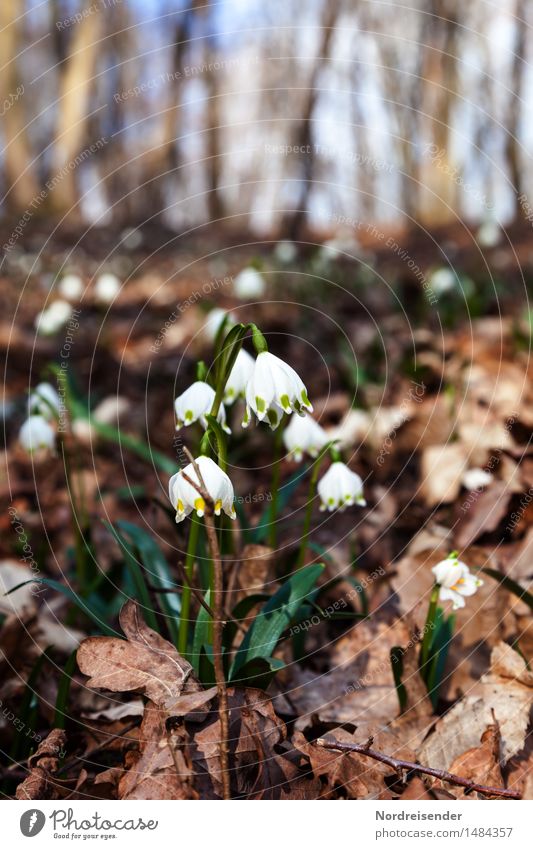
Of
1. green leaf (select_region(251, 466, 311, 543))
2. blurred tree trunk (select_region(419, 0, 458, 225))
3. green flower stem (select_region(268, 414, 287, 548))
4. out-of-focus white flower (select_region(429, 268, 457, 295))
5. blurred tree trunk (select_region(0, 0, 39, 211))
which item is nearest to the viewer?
green flower stem (select_region(268, 414, 287, 548))

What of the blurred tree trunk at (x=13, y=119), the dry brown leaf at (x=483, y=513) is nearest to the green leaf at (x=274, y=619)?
the dry brown leaf at (x=483, y=513)

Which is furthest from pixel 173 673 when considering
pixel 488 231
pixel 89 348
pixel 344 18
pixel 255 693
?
pixel 344 18

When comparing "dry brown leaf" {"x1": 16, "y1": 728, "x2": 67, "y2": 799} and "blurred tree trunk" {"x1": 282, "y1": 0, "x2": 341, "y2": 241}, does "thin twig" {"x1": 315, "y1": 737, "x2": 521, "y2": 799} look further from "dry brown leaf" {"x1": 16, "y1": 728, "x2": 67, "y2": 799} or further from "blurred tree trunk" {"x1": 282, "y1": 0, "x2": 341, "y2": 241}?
"blurred tree trunk" {"x1": 282, "y1": 0, "x2": 341, "y2": 241}

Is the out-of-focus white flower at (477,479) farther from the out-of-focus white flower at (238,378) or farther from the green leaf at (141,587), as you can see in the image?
the green leaf at (141,587)

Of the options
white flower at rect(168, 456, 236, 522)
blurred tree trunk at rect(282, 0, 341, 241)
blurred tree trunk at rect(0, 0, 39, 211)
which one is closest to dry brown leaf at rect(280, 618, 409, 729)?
white flower at rect(168, 456, 236, 522)

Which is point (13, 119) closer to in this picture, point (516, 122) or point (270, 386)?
point (516, 122)

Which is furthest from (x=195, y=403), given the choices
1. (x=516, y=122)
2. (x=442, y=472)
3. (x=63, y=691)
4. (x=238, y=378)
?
(x=516, y=122)
